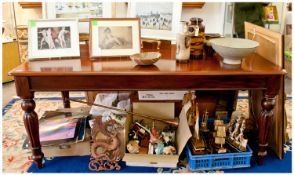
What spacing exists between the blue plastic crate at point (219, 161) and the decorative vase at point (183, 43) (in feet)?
1.76

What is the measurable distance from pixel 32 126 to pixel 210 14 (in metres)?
2.19

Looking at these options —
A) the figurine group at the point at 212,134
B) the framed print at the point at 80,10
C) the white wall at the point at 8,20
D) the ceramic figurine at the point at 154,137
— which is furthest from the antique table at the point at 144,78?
the white wall at the point at 8,20

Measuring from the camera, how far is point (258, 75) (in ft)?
4.82

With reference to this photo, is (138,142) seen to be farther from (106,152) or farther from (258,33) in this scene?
(258,33)

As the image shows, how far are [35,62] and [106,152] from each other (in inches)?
25.3

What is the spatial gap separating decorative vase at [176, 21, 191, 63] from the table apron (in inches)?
7.2

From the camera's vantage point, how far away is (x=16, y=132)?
2.17 meters

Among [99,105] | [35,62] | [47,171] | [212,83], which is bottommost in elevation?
[47,171]

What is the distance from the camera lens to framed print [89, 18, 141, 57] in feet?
5.56

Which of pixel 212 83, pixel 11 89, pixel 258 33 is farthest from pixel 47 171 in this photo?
pixel 11 89

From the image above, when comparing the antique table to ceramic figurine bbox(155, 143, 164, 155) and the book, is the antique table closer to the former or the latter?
the book

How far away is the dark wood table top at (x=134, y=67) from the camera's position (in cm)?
145

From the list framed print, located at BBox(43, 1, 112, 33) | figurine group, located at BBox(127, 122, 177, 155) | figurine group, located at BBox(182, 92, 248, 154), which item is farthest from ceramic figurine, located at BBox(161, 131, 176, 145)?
framed print, located at BBox(43, 1, 112, 33)

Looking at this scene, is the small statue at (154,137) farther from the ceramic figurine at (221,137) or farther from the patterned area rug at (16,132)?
the patterned area rug at (16,132)
